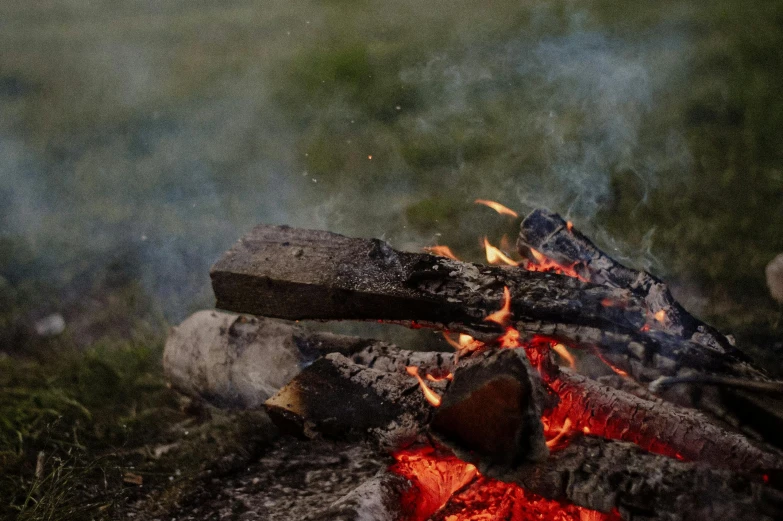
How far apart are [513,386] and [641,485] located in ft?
1.40

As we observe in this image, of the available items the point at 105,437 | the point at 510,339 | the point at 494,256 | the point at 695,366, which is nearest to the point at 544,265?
the point at 494,256

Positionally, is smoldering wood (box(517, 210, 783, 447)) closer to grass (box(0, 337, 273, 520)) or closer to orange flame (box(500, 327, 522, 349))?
orange flame (box(500, 327, 522, 349))

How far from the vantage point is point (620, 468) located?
167cm

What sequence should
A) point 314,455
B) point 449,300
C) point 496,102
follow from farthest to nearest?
point 496,102
point 314,455
point 449,300

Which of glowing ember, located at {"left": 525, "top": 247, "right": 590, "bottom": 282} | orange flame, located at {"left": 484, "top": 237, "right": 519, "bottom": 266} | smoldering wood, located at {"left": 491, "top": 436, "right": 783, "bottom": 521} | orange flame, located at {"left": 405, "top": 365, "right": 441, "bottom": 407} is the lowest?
smoldering wood, located at {"left": 491, "top": 436, "right": 783, "bottom": 521}

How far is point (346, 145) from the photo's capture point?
4391mm

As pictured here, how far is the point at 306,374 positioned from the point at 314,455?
17.4 inches

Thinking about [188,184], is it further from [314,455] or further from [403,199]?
[314,455]

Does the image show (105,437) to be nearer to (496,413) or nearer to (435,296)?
(435,296)

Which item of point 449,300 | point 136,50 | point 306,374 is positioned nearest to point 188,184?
point 136,50

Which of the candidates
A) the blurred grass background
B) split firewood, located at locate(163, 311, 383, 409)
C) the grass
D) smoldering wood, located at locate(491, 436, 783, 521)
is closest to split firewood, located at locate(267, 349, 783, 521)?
smoldering wood, located at locate(491, 436, 783, 521)

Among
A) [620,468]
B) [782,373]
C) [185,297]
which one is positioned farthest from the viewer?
[185,297]

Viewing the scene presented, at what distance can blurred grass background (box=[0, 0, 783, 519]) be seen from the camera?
3641mm

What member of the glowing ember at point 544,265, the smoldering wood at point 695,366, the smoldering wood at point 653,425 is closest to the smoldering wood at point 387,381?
the smoldering wood at point 653,425
